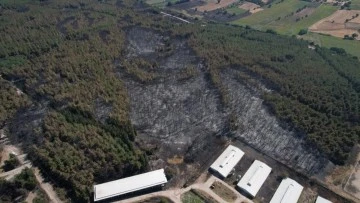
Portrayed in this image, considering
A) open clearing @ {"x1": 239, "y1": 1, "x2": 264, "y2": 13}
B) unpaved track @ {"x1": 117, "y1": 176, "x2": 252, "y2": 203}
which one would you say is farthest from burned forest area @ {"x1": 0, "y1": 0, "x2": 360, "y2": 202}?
open clearing @ {"x1": 239, "y1": 1, "x2": 264, "y2": 13}

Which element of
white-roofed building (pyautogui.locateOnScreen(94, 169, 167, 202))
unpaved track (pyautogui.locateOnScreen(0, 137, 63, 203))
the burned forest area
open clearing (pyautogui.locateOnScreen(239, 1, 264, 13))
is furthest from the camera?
open clearing (pyautogui.locateOnScreen(239, 1, 264, 13))

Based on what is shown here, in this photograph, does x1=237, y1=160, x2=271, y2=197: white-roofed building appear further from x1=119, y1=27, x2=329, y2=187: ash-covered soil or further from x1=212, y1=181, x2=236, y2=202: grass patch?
x1=119, y1=27, x2=329, y2=187: ash-covered soil

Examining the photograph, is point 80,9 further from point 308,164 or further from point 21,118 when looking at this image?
point 308,164

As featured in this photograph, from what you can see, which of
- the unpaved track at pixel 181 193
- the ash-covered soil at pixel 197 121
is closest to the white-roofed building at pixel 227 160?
the ash-covered soil at pixel 197 121

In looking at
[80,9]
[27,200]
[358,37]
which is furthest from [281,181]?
[80,9]

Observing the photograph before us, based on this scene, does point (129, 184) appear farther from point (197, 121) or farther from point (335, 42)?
point (335, 42)

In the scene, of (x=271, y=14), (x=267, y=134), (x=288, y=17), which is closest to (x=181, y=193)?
(x=267, y=134)

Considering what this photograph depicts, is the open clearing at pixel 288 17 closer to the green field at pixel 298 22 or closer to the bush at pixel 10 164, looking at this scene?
the green field at pixel 298 22
